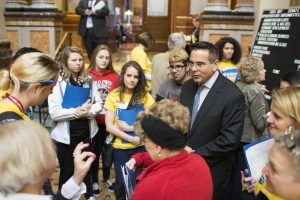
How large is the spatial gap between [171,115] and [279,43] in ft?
10.4

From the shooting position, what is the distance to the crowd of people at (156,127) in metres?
1.32

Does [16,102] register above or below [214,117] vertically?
above

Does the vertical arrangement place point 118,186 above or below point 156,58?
→ below

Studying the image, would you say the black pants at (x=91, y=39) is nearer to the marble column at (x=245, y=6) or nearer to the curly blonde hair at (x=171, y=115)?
the marble column at (x=245, y=6)

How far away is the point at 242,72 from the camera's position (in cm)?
360

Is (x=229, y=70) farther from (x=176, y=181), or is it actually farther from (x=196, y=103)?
(x=176, y=181)

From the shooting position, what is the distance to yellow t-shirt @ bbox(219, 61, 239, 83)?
465 centimetres

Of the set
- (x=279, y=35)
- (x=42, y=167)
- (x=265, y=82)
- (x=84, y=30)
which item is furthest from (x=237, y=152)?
(x=84, y=30)

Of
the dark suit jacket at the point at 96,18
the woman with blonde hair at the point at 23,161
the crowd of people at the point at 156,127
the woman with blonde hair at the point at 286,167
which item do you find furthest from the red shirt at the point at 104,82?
the dark suit jacket at the point at 96,18

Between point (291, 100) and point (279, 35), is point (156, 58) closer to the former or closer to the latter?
point (279, 35)

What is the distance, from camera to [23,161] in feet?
4.17

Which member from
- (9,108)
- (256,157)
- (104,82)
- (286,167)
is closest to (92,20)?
(104,82)

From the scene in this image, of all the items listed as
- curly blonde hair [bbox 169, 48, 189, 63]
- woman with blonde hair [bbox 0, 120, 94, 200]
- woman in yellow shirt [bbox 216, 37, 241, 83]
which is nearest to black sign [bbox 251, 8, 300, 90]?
woman in yellow shirt [bbox 216, 37, 241, 83]

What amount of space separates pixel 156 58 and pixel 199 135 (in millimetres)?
2424
